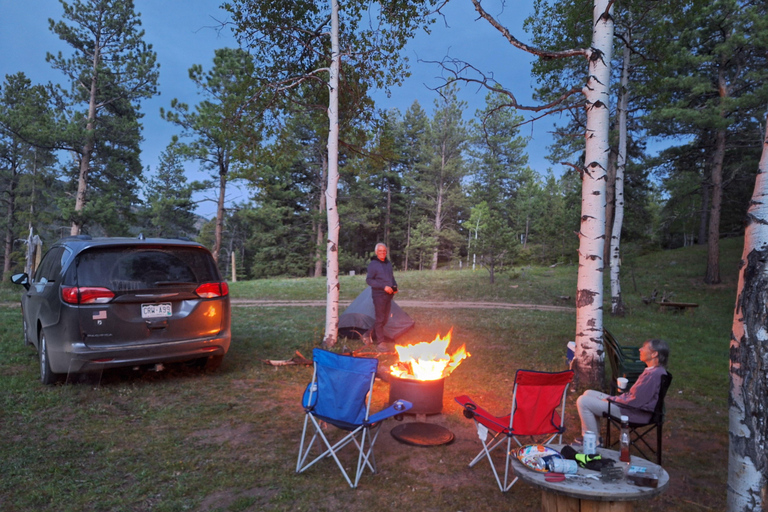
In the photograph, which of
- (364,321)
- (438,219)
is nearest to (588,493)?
(364,321)

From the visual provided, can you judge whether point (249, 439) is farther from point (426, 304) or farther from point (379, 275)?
point (426, 304)

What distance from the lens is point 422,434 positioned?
4.56 m

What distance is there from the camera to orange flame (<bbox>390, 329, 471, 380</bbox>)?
5051mm

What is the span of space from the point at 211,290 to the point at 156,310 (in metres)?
0.69

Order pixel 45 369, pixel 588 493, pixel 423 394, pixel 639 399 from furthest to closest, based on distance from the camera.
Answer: pixel 45 369 < pixel 423 394 < pixel 639 399 < pixel 588 493

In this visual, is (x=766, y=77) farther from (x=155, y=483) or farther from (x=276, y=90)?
(x=155, y=483)

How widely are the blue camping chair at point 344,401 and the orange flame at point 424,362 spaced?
1.14 m

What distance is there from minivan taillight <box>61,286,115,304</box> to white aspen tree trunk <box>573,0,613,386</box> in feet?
17.9

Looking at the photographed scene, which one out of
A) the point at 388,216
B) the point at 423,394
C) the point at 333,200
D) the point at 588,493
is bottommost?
the point at 423,394

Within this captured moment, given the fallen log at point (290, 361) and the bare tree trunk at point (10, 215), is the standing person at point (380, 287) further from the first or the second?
the bare tree trunk at point (10, 215)

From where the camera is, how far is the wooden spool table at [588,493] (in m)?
2.63

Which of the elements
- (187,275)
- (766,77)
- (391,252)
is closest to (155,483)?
(187,275)

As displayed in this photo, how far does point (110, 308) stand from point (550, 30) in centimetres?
1137

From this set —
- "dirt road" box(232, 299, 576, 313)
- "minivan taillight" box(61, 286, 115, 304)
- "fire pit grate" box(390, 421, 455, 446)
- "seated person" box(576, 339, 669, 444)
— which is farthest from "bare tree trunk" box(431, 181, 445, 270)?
"seated person" box(576, 339, 669, 444)
